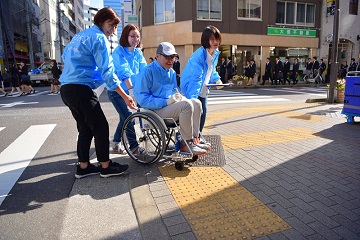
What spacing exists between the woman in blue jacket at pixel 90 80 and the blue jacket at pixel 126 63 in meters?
0.60

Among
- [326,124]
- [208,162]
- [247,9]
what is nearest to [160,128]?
[208,162]

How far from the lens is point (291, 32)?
76.5ft

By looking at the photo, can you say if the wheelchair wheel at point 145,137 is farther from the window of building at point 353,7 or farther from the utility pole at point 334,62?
the window of building at point 353,7

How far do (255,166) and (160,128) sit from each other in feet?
4.43

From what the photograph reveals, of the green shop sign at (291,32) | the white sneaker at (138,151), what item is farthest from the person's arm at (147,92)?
the green shop sign at (291,32)

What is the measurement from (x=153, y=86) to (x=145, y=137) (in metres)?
0.71

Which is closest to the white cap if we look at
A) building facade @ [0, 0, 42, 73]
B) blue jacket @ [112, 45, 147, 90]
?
blue jacket @ [112, 45, 147, 90]

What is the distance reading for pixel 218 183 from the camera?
10.3 feet

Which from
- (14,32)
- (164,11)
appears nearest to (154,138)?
(164,11)

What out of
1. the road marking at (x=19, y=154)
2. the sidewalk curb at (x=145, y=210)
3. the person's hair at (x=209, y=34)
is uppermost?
the person's hair at (x=209, y=34)

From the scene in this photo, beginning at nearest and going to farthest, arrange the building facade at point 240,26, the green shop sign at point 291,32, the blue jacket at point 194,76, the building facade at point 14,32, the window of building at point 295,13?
the blue jacket at point 194,76
the building facade at point 240,26
the green shop sign at point 291,32
the window of building at point 295,13
the building facade at point 14,32

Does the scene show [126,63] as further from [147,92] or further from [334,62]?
[334,62]

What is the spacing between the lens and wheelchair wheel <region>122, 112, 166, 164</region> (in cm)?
339

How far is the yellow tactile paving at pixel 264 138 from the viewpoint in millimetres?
4629
